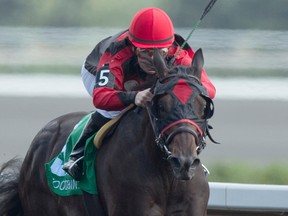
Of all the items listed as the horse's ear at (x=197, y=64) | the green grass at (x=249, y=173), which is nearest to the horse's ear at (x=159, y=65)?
the horse's ear at (x=197, y=64)

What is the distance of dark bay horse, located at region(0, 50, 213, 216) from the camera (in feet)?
15.8

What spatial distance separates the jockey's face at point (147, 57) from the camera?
5.34 meters

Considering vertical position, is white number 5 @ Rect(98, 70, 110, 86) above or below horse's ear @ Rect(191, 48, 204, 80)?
below

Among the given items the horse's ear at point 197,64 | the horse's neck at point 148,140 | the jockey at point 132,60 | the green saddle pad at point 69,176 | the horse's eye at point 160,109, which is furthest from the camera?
the green saddle pad at point 69,176

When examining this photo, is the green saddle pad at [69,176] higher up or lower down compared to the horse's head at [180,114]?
lower down

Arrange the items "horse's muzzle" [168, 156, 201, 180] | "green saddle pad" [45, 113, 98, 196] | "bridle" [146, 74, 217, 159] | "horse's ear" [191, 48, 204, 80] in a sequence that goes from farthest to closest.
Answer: "green saddle pad" [45, 113, 98, 196] < "horse's ear" [191, 48, 204, 80] < "bridle" [146, 74, 217, 159] < "horse's muzzle" [168, 156, 201, 180]

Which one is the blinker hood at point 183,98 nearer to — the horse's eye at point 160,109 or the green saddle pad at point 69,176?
the horse's eye at point 160,109

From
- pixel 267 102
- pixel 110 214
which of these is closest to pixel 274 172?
pixel 267 102

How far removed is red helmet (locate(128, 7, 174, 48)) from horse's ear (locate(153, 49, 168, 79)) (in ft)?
0.96

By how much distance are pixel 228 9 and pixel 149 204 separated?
4.19m

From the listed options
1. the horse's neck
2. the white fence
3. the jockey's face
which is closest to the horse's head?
the horse's neck

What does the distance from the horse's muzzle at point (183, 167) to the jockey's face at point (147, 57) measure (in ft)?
2.36

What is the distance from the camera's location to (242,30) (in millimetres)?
9133

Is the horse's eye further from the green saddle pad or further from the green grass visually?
the green grass
